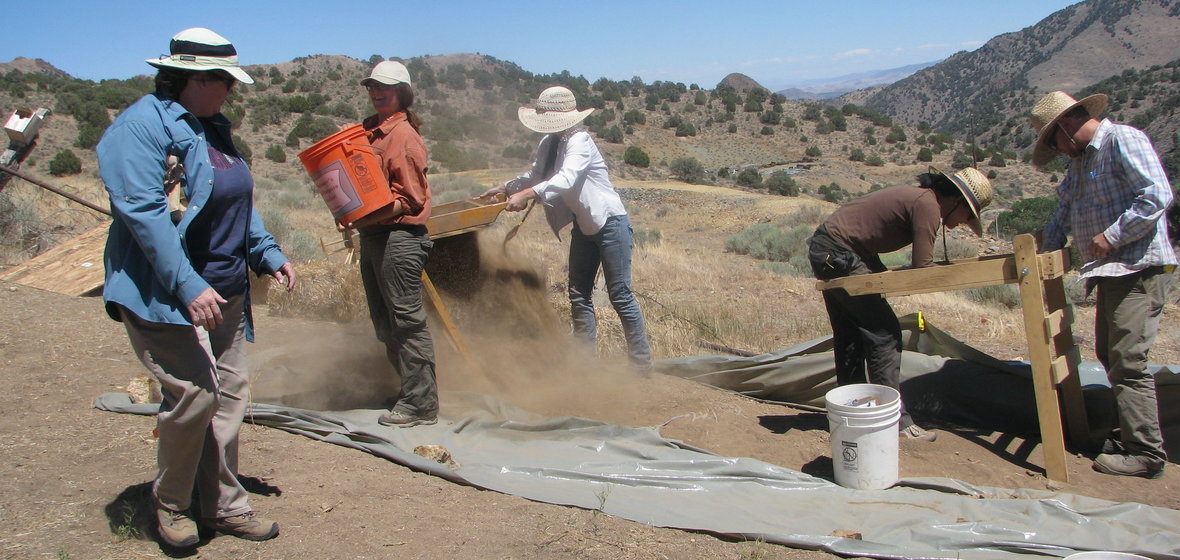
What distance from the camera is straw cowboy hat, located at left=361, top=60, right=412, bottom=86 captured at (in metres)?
3.86

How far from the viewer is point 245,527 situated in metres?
2.77

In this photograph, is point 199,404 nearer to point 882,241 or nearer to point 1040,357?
point 882,241

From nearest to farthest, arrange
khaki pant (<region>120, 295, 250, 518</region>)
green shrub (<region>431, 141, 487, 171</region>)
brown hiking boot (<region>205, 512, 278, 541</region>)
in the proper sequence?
khaki pant (<region>120, 295, 250, 518</region>)
brown hiking boot (<region>205, 512, 278, 541</region>)
green shrub (<region>431, 141, 487, 171</region>)

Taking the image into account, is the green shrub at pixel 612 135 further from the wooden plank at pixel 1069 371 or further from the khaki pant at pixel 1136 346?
the khaki pant at pixel 1136 346

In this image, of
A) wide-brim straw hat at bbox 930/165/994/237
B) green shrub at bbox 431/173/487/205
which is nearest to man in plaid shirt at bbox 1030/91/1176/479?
wide-brim straw hat at bbox 930/165/994/237

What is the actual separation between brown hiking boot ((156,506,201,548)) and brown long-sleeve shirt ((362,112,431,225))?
1626 mm

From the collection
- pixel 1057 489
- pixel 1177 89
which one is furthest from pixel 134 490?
pixel 1177 89

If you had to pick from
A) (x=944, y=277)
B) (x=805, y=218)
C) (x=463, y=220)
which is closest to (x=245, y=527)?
(x=463, y=220)

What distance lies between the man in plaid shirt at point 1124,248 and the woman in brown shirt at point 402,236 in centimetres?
297

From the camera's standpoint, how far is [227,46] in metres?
2.60

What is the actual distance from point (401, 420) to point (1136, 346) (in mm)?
3402

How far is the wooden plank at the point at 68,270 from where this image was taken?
6.94 m

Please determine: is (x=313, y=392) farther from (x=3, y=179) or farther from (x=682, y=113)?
(x=682, y=113)

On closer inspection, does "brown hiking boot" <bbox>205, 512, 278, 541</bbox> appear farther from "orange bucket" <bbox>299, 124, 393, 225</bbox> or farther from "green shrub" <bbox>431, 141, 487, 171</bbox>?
"green shrub" <bbox>431, 141, 487, 171</bbox>
